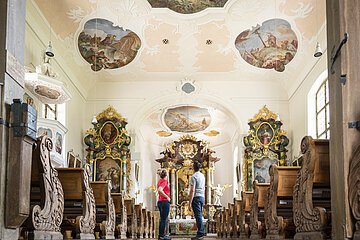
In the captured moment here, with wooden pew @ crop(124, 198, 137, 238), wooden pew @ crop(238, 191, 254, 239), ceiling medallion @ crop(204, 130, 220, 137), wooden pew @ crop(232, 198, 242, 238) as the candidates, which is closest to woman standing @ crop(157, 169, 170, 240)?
wooden pew @ crop(238, 191, 254, 239)

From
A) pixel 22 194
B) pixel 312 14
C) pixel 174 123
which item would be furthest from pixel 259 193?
pixel 174 123

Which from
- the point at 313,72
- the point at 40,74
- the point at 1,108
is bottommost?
the point at 1,108

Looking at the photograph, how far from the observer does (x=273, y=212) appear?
27.6 feet

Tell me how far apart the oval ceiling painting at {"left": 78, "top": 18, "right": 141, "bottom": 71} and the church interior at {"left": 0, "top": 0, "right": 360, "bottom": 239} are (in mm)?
42

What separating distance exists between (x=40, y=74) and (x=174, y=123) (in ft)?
50.7

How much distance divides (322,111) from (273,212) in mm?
10582

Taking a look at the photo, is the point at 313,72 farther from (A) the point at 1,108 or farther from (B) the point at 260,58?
(A) the point at 1,108

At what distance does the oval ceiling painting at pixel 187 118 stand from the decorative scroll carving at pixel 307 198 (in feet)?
67.3

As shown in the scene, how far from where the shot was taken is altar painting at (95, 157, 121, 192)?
21297 mm

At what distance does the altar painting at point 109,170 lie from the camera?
21.3 m

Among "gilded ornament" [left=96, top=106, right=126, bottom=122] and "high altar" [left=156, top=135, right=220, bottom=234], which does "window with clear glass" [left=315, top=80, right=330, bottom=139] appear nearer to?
"gilded ornament" [left=96, top=106, right=126, bottom=122]

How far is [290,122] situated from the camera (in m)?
21.8

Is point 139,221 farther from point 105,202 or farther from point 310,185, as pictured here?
point 310,185

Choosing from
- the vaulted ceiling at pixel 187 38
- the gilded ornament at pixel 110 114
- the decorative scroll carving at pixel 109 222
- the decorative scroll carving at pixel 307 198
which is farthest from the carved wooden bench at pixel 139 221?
the decorative scroll carving at pixel 307 198
